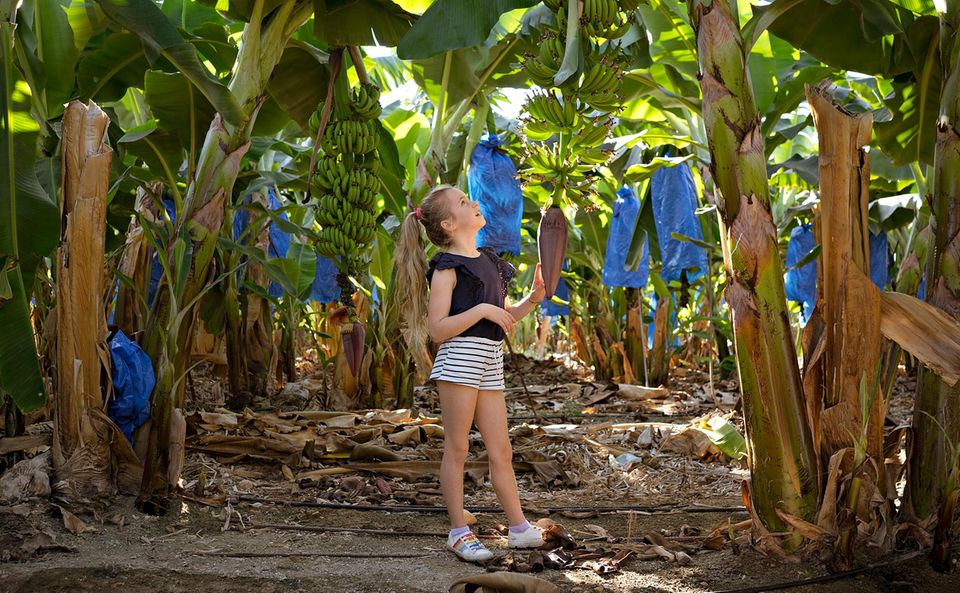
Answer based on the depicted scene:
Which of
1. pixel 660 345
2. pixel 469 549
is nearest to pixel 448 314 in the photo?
pixel 469 549

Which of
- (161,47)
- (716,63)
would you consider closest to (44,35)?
(161,47)

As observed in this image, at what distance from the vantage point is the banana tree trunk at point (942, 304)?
2424mm

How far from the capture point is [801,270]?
6953mm

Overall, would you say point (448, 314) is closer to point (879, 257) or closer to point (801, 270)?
point (801, 270)

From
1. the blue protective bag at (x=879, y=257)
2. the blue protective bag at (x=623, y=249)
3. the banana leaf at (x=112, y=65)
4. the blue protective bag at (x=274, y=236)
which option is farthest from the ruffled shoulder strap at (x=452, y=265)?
the blue protective bag at (x=879, y=257)

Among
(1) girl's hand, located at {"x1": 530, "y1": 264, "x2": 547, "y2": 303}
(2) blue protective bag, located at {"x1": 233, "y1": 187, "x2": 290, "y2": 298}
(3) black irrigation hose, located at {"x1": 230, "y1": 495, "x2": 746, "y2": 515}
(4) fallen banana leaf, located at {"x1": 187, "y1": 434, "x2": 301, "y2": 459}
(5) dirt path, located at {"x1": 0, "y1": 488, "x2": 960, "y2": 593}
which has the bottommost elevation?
(3) black irrigation hose, located at {"x1": 230, "y1": 495, "x2": 746, "y2": 515}

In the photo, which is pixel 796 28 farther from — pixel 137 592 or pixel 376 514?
pixel 137 592

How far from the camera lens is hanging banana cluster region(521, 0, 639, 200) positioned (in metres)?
2.65

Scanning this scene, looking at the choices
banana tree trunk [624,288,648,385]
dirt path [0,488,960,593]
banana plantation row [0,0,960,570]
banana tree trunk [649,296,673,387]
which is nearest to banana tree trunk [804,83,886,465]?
banana plantation row [0,0,960,570]

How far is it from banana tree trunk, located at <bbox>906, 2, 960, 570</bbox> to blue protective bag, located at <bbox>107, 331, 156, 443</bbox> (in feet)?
8.58

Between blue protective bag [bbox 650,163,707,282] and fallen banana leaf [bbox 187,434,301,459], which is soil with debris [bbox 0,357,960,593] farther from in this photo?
blue protective bag [bbox 650,163,707,282]

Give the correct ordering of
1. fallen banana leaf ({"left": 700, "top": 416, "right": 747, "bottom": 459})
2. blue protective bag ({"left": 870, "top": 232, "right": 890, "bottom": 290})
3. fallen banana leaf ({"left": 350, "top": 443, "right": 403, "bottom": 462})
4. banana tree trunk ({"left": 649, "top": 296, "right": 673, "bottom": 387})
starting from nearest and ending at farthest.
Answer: fallen banana leaf ({"left": 700, "top": 416, "right": 747, "bottom": 459}) < fallen banana leaf ({"left": 350, "top": 443, "right": 403, "bottom": 462}) < blue protective bag ({"left": 870, "top": 232, "right": 890, "bottom": 290}) < banana tree trunk ({"left": 649, "top": 296, "right": 673, "bottom": 387})

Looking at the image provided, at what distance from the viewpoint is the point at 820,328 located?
2373 millimetres

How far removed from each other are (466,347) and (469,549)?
24.7 inches
